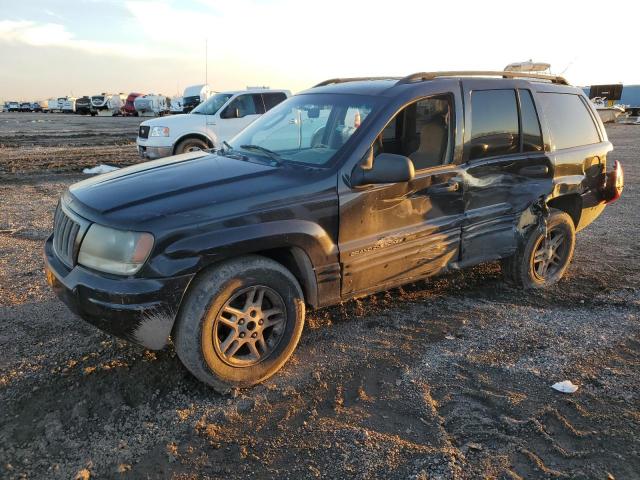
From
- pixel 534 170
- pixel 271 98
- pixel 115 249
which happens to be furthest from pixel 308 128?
pixel 271 98

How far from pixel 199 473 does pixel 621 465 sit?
6.93 ft

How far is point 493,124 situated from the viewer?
4.23 m

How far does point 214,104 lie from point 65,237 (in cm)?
947

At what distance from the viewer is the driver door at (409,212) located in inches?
136

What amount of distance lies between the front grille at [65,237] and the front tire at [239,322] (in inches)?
31.8

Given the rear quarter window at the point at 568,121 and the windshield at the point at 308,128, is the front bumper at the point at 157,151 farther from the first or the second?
the rear quarter window at the point at 568,121

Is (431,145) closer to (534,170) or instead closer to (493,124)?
(493,124)

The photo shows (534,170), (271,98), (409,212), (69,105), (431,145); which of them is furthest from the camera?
(69,105)

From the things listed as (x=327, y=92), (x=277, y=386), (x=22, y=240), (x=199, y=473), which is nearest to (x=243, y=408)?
(x=277, y=386)

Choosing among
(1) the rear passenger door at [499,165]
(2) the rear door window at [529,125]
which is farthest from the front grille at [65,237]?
(2) the rear door window at [529,125]

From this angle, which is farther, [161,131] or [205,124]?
[205,124]

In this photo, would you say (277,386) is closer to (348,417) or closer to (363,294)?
(348,417)

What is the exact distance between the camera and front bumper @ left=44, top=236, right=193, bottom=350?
2779 mm

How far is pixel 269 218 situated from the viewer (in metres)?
3.06
